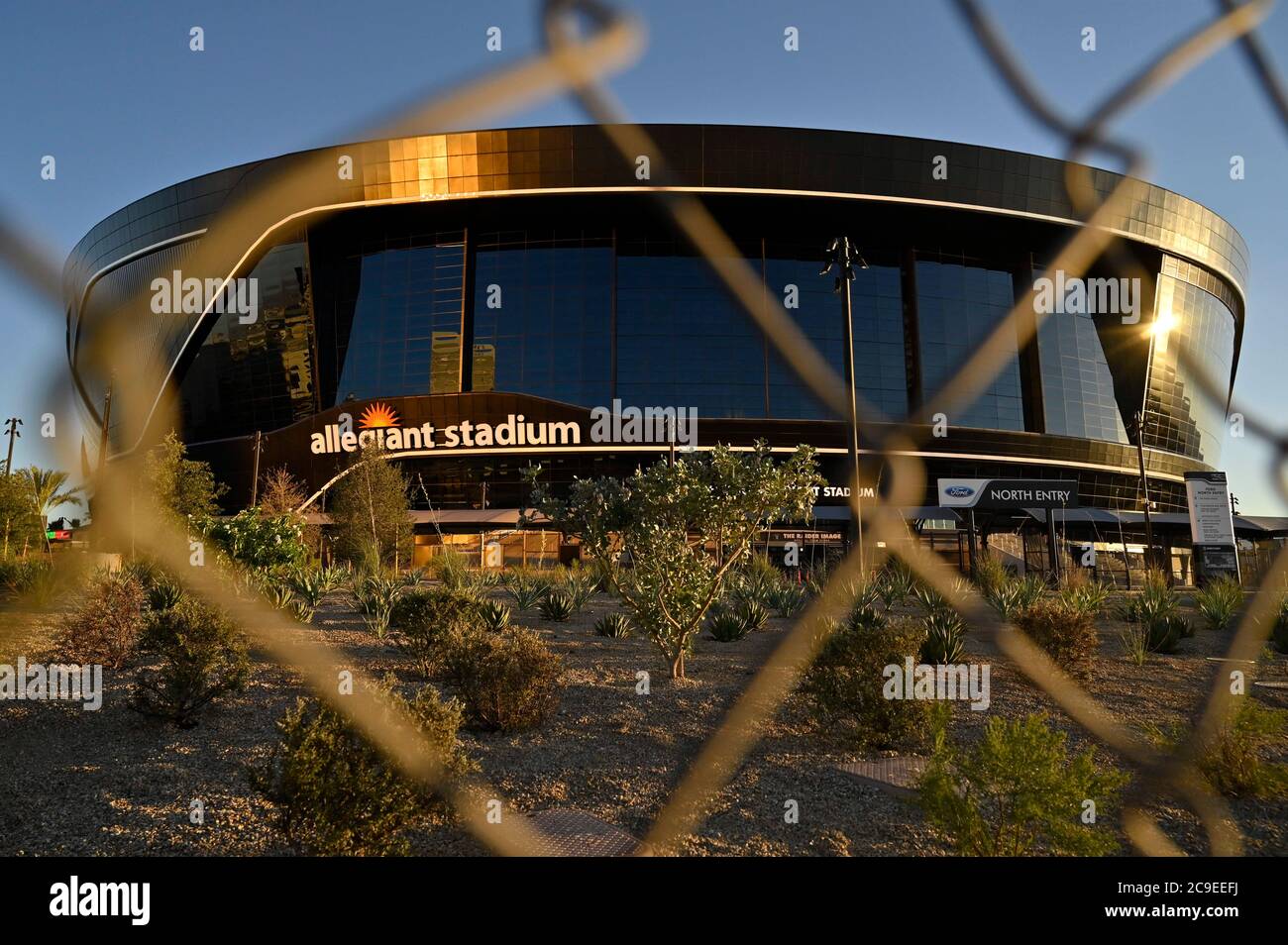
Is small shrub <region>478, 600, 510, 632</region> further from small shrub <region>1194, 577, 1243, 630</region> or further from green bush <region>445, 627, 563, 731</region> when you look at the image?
small shrub <region>1194, 577, 1243, 630</region>

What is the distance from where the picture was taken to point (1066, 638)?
1083cm

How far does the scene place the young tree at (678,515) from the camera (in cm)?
1073

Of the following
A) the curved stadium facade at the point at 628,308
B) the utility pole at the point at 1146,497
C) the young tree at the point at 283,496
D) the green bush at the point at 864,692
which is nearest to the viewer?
the green bush at the point at 864,692

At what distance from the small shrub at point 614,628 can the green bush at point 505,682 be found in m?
6.06

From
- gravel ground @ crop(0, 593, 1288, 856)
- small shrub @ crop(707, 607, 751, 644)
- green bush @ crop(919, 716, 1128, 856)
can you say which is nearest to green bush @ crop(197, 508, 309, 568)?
gravel ground @ crop(0, 593, 1288, 856)

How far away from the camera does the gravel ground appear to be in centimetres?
538

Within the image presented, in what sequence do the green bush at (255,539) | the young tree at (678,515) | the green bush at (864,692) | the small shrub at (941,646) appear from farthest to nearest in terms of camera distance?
the green bush at (255,539)
the small shrub at (941,646)
the young tree at (678,515)
the green bush at (864,692)

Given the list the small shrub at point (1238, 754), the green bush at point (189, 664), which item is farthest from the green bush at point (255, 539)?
the small shrub at point (1238, 754)

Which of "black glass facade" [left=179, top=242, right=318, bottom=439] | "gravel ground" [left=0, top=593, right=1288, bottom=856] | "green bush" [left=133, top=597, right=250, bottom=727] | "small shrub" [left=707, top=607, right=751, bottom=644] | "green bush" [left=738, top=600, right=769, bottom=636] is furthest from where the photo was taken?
"black glass facade" [left=179, top=242, right=318, bottom=439]

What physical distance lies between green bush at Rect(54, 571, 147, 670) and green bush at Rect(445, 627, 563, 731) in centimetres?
513

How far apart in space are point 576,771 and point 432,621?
5.13 m

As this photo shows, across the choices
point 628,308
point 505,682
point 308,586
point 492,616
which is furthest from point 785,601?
point 628,308

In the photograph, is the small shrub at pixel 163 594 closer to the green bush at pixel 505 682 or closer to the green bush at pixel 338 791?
the green bush at pixel 505 682
